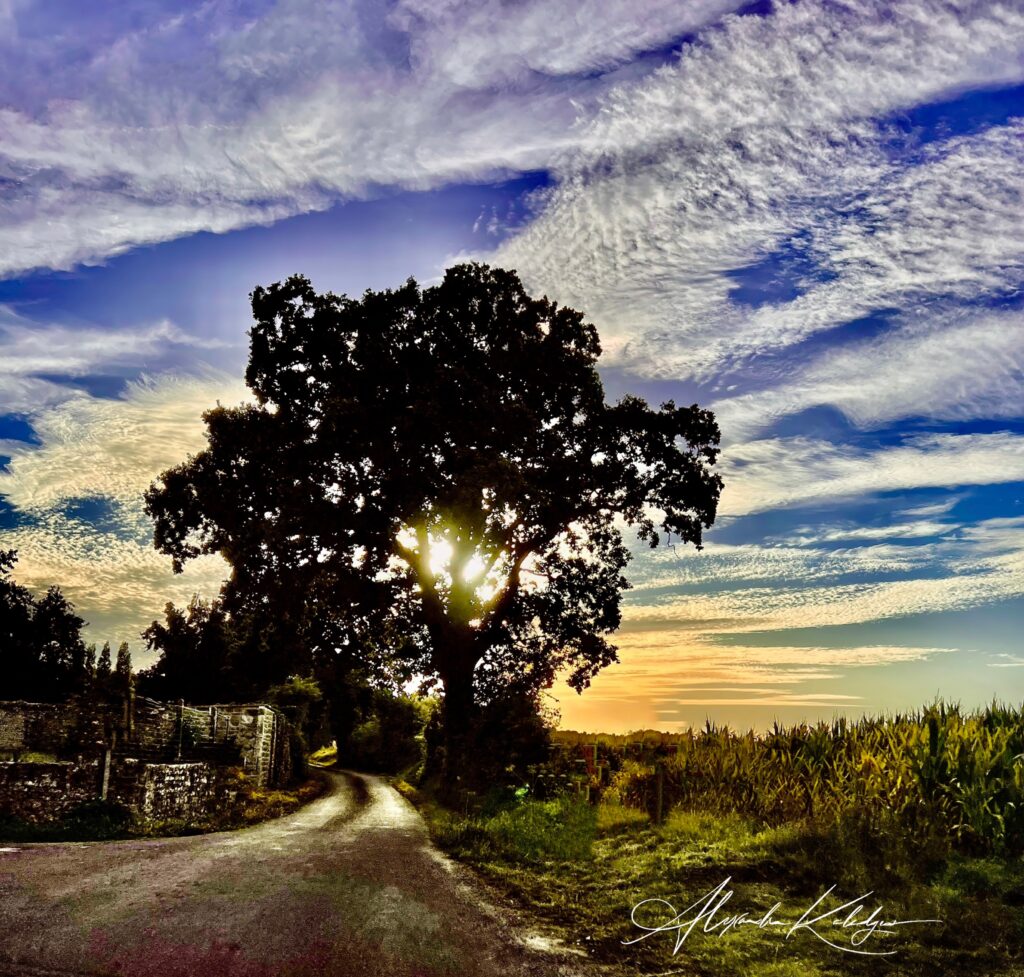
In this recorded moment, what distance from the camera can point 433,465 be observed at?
2327 centimetres

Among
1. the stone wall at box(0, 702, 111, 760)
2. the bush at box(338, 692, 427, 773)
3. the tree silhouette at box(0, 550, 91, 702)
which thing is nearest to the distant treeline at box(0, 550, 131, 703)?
the tree silhouette at box(0, 550, 91, 702)

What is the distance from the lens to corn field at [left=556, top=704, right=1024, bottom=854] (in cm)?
1086

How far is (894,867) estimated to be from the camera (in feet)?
33.7

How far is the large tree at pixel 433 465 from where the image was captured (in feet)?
75.8

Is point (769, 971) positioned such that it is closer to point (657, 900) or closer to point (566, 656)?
point (657, 900)

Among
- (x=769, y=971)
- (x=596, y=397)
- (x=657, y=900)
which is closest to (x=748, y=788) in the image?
(x=657, y=900)

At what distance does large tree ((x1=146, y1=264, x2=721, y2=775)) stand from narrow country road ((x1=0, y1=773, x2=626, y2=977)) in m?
11.7

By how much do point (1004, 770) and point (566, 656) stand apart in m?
17.3

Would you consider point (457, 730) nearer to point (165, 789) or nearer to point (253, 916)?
point (165, 789)

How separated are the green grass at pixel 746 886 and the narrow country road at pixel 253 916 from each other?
0.99 m

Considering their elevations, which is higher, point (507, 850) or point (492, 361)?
point (492, 361)

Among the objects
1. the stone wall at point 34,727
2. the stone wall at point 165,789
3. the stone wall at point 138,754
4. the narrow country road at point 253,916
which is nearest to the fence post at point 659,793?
the narrow country road at point 253,916

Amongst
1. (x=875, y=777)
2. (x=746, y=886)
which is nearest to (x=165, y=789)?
(x=746, y=886)

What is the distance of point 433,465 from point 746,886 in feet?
51.0
